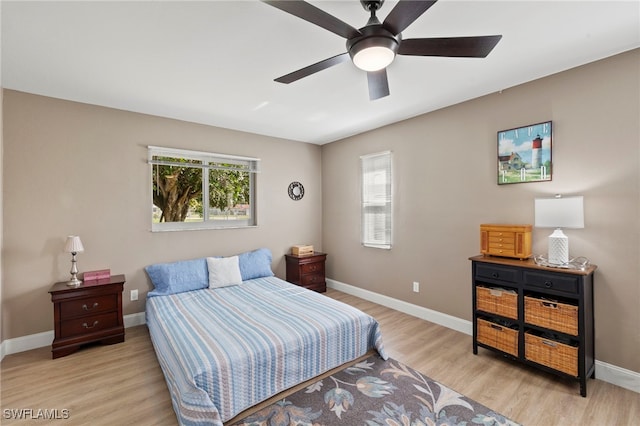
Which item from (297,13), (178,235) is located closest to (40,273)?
(178,235)

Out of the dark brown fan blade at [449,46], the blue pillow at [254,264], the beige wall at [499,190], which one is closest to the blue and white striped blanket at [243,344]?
the blue pillow at [254,264]

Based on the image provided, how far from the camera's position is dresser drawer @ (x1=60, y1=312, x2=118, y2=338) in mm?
2717

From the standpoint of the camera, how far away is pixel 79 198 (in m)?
3.07

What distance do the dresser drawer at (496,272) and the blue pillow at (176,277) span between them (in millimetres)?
3045

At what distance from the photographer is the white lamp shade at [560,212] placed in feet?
7.00

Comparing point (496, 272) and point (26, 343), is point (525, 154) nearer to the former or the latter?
point (496, 272)

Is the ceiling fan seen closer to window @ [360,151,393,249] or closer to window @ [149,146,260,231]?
window @ [360,151,393,249]

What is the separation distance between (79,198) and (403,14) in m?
3.56

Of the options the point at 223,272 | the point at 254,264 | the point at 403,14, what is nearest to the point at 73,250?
the point at 223,272

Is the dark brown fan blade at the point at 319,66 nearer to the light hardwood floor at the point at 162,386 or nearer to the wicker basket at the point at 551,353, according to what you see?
the light hardwood floor at the point at 162,386

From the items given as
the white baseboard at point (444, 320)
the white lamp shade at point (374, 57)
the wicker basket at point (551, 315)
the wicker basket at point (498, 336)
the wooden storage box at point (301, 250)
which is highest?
the white lamp shade at point (374, 57)

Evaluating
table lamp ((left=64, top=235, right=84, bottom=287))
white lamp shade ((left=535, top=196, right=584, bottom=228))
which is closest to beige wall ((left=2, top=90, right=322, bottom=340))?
table lamp ((left=64, top=235, right=84, bottom=287))

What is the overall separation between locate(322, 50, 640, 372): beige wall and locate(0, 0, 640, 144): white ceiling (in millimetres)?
247

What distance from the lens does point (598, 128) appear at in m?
2.31
